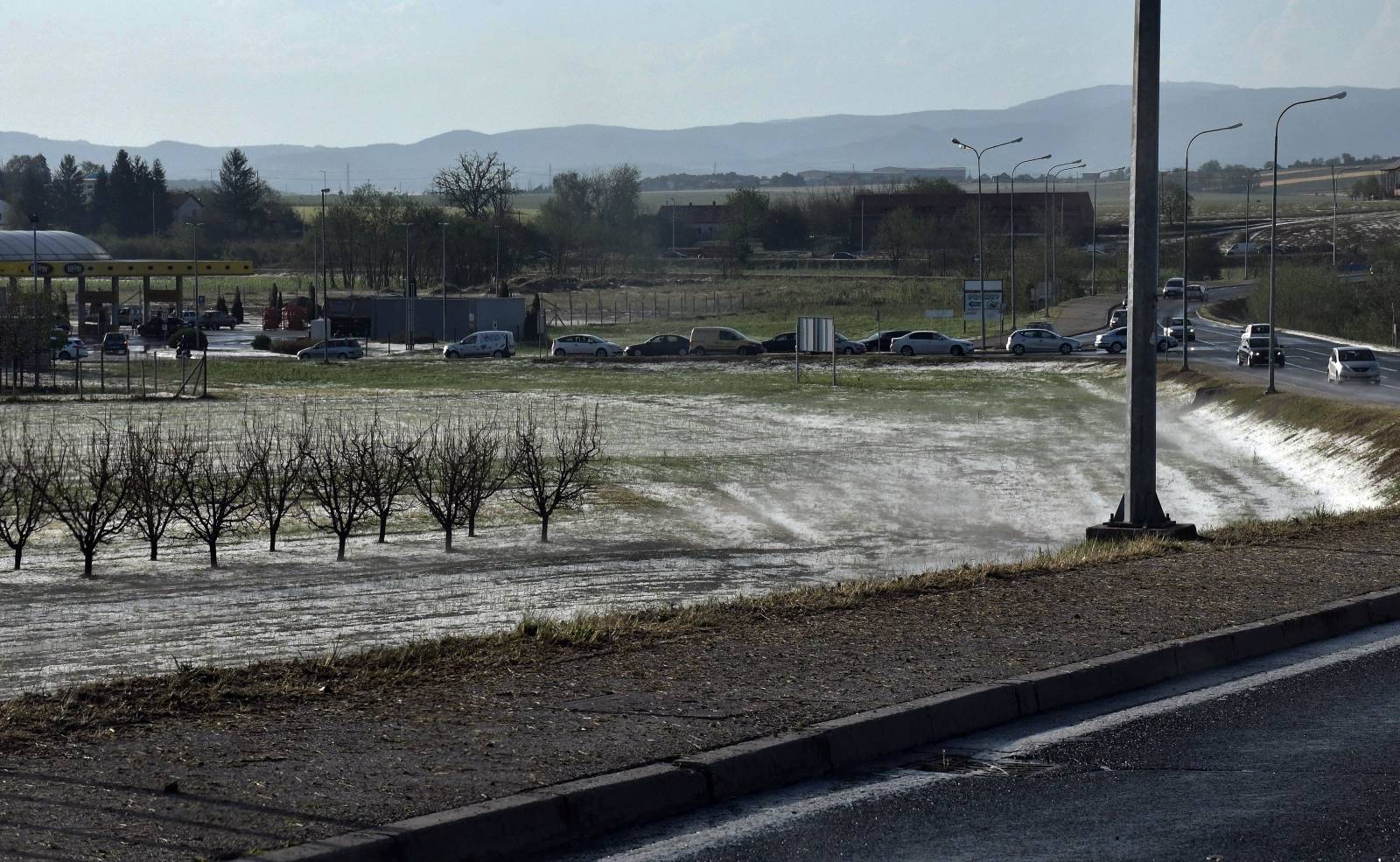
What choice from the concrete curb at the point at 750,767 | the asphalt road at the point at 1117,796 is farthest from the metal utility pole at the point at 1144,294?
the asphalt road at the point at 1117,796

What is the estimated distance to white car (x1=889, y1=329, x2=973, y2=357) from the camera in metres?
74.1

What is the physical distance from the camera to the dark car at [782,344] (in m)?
78.6

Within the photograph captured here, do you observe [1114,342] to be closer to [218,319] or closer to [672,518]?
[672,518]

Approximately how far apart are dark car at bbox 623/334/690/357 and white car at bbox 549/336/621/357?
3.11 ft

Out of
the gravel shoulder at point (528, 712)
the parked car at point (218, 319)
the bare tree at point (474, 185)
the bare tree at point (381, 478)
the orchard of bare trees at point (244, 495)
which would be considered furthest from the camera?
the bare tree at point (474, 185)

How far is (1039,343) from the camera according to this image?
7344 centimetres

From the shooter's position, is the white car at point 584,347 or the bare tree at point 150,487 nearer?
the bare tree at point 150,487

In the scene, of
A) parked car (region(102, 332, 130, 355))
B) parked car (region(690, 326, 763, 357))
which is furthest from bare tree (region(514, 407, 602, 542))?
parked car (region(102, 332, 130, 355))

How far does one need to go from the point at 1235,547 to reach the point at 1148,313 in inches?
113

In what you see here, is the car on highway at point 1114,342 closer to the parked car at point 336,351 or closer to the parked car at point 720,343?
the parked car at point 720,343

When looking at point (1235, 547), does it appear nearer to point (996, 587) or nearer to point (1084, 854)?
point (996, 587)

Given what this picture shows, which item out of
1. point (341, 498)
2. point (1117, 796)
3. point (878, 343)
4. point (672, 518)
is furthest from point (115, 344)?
point (1117, 796)

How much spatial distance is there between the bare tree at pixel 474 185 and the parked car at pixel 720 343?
90136 millimetres

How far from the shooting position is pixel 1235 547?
15.5 meters
